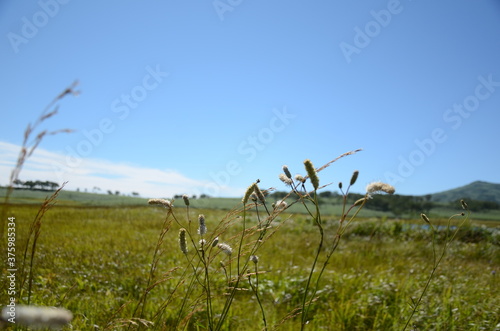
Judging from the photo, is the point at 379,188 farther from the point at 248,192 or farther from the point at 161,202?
the point at 161,202

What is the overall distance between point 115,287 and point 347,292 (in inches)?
121

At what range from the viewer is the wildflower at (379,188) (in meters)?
1.42

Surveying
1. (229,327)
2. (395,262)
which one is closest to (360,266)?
(395,262)

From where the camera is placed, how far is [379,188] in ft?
4.83

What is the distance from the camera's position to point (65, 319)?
492 millimetres

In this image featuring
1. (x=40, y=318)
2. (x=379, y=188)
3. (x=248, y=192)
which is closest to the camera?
(x=40, y=318)

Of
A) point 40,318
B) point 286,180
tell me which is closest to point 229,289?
point 286,180

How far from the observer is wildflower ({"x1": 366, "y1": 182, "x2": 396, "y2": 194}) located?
4.67 ft

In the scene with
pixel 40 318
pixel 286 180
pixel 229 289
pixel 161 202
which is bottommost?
pixel 229 289

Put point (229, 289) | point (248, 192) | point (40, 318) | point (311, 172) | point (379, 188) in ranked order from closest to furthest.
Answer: point (40, 318) → point (311, 172) → point (379, 188) → point (248, 192) → point (229, 289)

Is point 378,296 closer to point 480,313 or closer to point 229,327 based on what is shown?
point 480,313

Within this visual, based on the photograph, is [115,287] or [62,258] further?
[62,258]

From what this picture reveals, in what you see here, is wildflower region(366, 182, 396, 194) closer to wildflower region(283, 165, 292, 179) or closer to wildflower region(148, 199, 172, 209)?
wildflower region(283, 165, 292, 179)

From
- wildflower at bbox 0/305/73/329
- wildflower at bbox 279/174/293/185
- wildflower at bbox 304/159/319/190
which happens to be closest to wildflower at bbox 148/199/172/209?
wildflower at bbox 279/174/293/185
